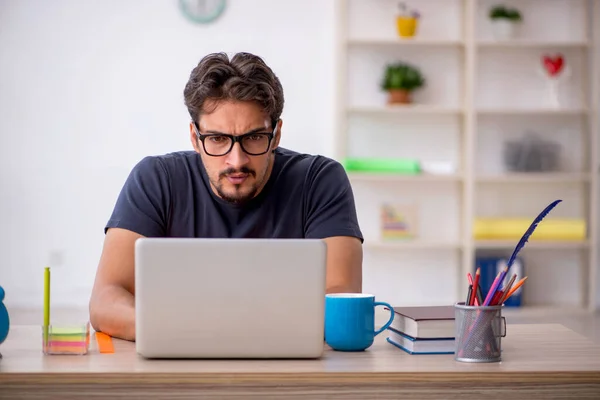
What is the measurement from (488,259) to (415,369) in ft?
13.9

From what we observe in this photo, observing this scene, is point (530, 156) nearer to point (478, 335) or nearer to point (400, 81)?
point (400, 81)

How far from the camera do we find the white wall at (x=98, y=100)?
557 centimetres

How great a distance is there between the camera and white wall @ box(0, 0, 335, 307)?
18.3 feet

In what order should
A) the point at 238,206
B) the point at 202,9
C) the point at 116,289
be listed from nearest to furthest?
the point at 116,289 < the point at 238,206 < the point at 202,9

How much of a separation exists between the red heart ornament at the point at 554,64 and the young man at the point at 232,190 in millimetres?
3549

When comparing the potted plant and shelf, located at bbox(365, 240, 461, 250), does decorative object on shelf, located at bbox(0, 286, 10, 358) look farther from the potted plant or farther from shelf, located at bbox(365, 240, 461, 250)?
the potted plant

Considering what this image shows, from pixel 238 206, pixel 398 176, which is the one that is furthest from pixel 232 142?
pixel 398 176

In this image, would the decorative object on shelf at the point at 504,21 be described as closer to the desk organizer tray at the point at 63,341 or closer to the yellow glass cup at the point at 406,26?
the yellow glass cup at the point at 406,26

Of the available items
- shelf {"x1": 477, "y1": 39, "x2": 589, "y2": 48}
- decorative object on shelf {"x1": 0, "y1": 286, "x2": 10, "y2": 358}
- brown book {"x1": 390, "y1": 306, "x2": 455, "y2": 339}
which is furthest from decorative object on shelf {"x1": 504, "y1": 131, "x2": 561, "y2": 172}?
decorative object on shelf {"x1": 0, "y1": 286, "x2": 10, "y2": 358}

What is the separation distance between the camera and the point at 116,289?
1977 mm

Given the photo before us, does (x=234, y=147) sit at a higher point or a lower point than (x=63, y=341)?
higher

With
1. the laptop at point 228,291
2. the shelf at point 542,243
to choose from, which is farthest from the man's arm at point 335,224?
the shelf at point 542,243

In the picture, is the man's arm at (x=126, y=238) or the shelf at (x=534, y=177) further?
the shelf at (x=534, y=177)

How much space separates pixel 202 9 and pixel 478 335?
14.6ft
